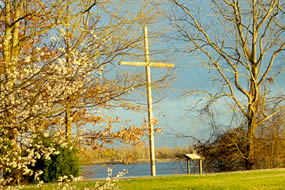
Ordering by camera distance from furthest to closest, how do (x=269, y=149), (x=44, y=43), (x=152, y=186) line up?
(x=269, y=149) → (x=44, y=43) → (x=152, y=186)

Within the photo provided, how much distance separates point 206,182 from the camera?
9500 mm

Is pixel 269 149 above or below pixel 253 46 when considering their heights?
below

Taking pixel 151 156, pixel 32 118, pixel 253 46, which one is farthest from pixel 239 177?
pixel 32 118

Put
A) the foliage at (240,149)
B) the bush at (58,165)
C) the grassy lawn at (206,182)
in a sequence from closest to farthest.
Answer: the grassy lawn at (206,182) → the bush at (58,165) → the foliage at (240,149)

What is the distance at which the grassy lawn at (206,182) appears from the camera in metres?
8.77

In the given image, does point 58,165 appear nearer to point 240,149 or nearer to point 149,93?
point 149,93

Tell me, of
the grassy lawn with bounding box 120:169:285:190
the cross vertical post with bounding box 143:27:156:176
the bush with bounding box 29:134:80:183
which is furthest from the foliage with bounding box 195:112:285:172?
the bush with bounding box 29:134:80:183

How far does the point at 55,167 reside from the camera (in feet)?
34.8

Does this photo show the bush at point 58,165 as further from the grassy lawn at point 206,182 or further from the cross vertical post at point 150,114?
the cross vertical post at point 150,114

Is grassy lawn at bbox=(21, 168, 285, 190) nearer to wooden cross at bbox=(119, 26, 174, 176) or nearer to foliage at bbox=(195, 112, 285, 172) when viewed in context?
wooden cross at bbox=(119, 26, 174, 176)

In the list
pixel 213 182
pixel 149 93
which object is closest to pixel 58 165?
pixel 149 93

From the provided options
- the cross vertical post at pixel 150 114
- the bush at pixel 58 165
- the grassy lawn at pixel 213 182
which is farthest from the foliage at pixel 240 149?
the bush at pixel 58 165

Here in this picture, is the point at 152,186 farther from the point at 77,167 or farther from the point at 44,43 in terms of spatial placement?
the point at 44,43

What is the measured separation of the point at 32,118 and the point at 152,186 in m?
4.65
